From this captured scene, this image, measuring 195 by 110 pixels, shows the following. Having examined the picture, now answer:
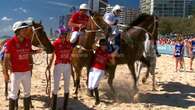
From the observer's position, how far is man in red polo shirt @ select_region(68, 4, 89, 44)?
1291cm

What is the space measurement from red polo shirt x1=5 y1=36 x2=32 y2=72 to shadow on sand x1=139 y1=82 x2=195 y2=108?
14.8 ft

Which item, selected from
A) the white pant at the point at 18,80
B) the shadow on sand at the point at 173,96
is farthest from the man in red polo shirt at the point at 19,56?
the shadow on sand at the point at 173,96

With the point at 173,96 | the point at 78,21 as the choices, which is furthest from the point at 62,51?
the point at 173,96

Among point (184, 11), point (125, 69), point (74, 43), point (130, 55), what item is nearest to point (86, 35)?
point (74, 43)

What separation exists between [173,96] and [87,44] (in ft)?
10.6

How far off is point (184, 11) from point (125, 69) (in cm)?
12011

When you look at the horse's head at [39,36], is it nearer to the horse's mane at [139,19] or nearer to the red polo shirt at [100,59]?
the red polo shirt at [100,59]

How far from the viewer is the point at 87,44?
503 inches

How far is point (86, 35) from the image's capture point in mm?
12758

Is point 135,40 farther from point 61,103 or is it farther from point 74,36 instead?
point 61,103

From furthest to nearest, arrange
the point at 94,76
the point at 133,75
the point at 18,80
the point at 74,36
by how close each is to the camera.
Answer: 1. the point at 133,75
2. the point at 74,36
3. the point at 94,76
4. the point at 18,80

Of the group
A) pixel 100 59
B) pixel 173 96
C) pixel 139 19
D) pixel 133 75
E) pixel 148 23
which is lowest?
pixel 173 96

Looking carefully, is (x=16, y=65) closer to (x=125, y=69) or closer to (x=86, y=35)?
(x=86, y=35)

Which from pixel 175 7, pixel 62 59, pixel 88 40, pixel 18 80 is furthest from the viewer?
pixel 175 7
